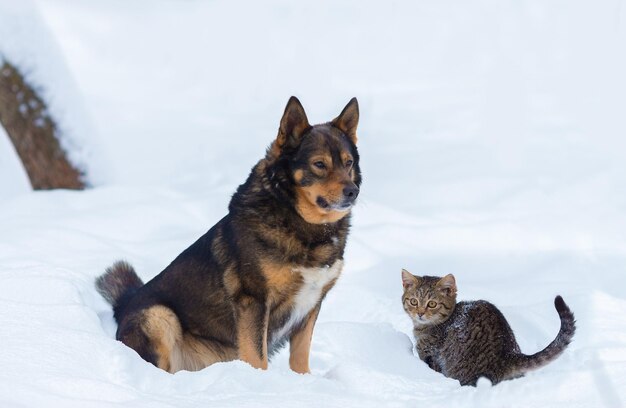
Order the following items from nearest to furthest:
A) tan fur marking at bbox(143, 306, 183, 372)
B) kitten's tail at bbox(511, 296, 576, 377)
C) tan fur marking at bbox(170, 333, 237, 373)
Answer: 1. kitten's tail at bbox(511, 296, 576, 377)
2. tan fur marking at bbox(143, 306, 183, 372)
3. tan fur marking at bbox(170, 333, 237, 373)

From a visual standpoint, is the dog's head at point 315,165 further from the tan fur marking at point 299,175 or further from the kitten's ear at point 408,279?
the kitten's ear at point 408,279

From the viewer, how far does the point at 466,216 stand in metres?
10.4

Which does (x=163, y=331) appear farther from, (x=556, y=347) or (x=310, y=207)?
(x=556, y=347)

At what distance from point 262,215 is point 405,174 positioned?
8.05 meters

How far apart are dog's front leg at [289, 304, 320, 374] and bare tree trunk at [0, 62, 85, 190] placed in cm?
640

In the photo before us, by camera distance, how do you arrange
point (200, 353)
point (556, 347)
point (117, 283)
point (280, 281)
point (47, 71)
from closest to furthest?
point (556, 347) → point (280, 281) → point (200, 353) → point (117, 283) → point (47, 71)

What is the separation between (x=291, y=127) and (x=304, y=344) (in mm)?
1306

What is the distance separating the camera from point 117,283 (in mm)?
5758

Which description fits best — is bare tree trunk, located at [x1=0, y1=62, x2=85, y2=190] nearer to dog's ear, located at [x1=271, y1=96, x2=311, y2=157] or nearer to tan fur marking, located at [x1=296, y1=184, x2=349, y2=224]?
dog's ear, located at [x1=271, y1=96, x2=311, y2=157]

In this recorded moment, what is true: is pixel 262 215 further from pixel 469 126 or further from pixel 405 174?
pixel 469 126

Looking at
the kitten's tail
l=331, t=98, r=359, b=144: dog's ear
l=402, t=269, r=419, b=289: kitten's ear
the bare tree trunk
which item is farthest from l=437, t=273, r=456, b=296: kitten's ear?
the bare tree trunk

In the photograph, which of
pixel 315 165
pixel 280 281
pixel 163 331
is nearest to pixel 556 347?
pixel 280 281

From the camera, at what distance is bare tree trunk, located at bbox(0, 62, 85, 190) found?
1048 cm

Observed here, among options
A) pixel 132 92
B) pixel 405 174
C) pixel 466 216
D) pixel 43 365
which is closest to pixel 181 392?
pixel 43 365
